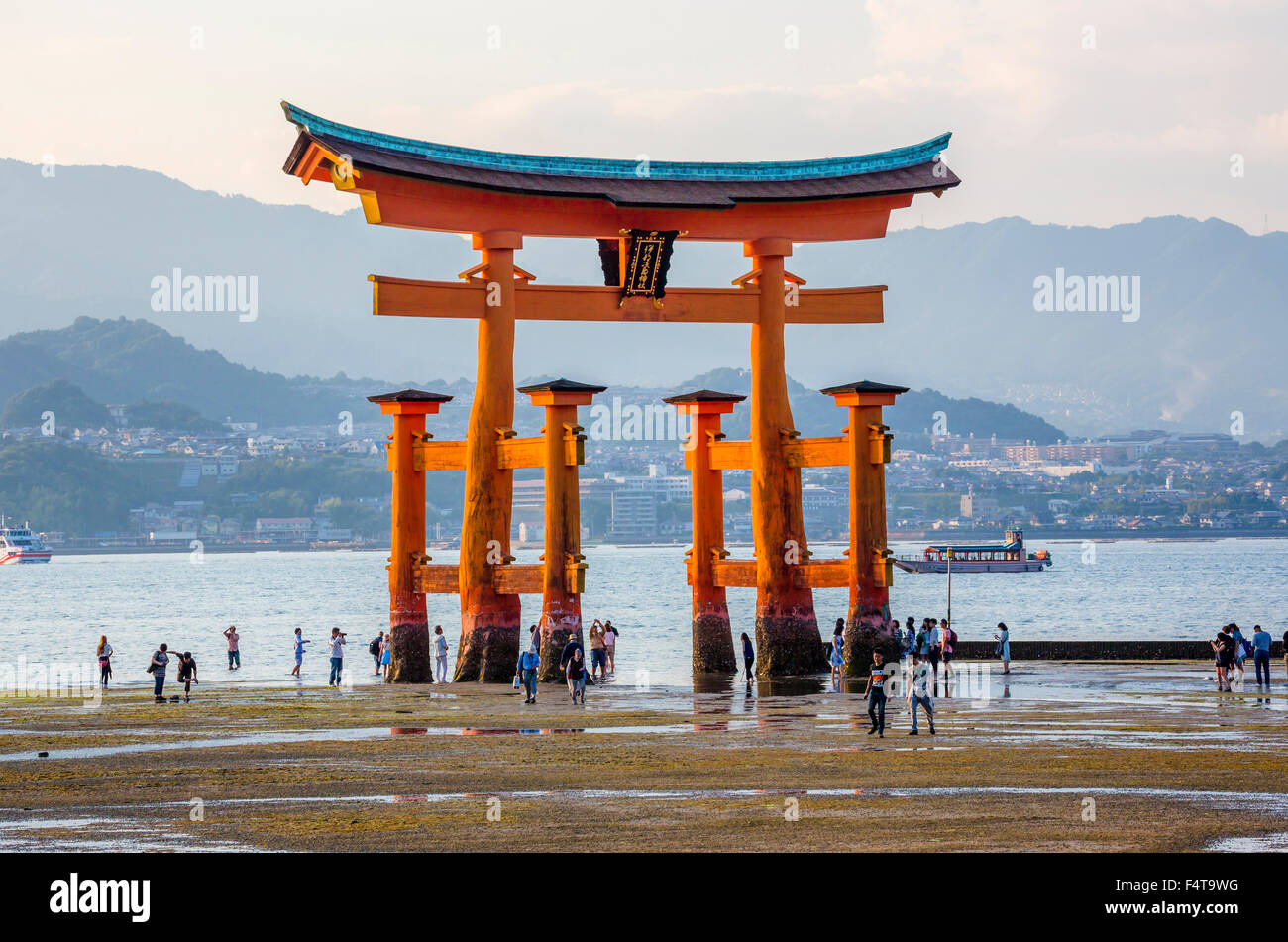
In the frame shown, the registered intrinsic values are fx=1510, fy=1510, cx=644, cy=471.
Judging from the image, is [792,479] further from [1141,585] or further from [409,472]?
[1141,585]

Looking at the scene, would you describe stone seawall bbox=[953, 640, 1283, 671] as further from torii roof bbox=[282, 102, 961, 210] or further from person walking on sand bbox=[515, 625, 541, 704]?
person walking on sand bbox=[515, 625, 541, 704]

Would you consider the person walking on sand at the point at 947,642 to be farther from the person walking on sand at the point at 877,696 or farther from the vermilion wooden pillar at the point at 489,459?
the person walking on sand at the point at 877,696

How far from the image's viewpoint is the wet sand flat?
1539cm

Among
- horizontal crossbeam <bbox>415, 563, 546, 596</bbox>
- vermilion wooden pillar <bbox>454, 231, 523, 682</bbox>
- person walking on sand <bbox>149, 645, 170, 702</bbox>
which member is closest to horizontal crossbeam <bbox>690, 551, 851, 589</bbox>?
horizontal crossbeam <bbox>415, 563, 546, 596</bbox>

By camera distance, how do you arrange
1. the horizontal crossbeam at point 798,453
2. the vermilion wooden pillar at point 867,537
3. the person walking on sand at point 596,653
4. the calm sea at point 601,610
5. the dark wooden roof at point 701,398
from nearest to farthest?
1. the vermilion wooden pillar at point 867,537
2. the horizontal crossbeam at point 798,453
3. the person walking on sand at point 596,653
4. the dark wooden roof at point 701,398
5. the calm sea at point 601,610

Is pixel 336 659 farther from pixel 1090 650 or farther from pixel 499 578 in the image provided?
pixel 1090 650

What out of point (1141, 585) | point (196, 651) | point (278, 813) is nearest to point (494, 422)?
point (278, 813)

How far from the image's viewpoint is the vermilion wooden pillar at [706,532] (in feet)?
132

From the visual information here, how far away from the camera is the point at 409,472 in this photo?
37938 mm

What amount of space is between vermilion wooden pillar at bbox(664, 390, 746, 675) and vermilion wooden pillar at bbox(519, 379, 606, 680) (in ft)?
16.7

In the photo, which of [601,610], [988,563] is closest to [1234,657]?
[601,610]

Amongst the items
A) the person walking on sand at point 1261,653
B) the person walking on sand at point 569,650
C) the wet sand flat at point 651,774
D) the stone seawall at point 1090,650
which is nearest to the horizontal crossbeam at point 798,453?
the person walking on sand at point 569,650

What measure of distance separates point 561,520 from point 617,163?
31.7ft

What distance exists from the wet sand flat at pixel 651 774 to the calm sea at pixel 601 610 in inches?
521
